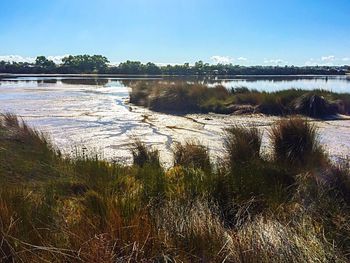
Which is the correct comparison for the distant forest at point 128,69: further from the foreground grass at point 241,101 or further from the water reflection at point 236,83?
the foreground grass at point 241,101

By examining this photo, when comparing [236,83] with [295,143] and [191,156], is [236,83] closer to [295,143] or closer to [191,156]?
[295,143]

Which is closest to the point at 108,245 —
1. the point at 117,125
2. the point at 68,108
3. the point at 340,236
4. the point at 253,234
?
the point at 253,234

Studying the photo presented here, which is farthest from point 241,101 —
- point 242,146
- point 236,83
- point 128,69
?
point 128,69

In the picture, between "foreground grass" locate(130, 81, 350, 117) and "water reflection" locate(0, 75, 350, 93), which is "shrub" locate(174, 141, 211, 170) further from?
"water reflection" locate(0, 75, 350, 93)

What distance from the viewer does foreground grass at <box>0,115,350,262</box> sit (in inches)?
121

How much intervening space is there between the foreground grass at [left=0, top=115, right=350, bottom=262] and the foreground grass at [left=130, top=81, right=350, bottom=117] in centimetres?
1049

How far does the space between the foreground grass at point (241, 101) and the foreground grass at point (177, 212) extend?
34.4 ft

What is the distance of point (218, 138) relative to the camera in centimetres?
1098

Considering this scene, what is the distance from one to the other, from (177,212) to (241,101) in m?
15.4

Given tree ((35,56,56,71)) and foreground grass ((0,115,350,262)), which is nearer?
foreground grass ((0,115,350,262))

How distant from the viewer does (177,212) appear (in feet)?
12.6

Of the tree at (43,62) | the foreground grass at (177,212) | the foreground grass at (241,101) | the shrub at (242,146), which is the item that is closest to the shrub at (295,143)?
the foreground grass at (177,212)

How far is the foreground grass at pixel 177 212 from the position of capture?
10.1ft

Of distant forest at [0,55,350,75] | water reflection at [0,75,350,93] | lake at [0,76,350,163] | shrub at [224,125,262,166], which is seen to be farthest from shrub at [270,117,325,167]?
distant forest at [0,55,350,75]
